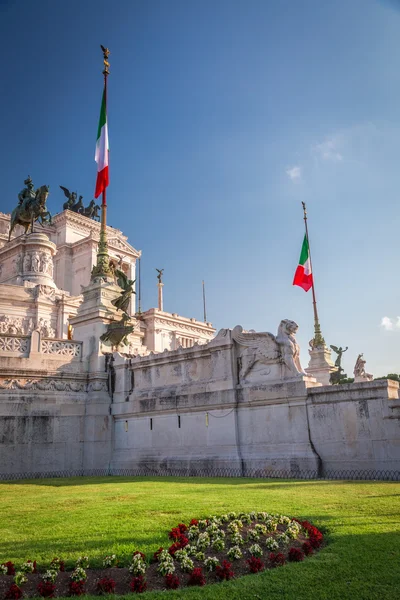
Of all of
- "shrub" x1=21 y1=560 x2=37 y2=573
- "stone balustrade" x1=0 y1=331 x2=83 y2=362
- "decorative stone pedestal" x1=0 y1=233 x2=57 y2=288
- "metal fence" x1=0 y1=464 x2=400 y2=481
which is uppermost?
"decorative stone pedestal" x1=0 y1=233 x2=57 y2=288

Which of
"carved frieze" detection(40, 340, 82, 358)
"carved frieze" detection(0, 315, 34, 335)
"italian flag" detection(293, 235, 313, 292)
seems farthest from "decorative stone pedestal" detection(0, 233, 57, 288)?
"carved frieze" detection(40, 340, 82, 358)

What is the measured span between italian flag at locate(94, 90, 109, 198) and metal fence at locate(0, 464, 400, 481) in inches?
543

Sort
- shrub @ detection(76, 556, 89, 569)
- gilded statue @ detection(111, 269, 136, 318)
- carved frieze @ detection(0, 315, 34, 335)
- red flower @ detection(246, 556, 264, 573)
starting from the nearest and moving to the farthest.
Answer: shrub @ detection(76, 556, 89, 569)
red flower @ detection(246, 556, 264, 573)
gilded statue @ detection(111, 269, 136, 318)
carved frieze @ detection(0, 315, 34, 335)

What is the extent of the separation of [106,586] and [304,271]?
88.3 feet

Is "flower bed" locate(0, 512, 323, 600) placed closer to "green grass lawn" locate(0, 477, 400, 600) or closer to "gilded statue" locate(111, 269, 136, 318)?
"green grass lawn" locate(0, 477, 400, 600)

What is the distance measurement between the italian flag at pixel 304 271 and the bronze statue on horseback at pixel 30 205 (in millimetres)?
22819

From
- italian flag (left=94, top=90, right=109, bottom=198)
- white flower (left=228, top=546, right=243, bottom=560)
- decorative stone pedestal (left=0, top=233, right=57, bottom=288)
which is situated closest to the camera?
white flower (left=228, top=546, right=243, bottom=560)

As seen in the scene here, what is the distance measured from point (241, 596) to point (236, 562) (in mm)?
1117

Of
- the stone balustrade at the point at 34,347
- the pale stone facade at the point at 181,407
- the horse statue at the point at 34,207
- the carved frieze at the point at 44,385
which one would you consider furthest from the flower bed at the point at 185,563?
the horse statue at the point at 34,207

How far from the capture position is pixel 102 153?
25.1 meters

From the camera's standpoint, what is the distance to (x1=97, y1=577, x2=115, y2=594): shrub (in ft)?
15.2

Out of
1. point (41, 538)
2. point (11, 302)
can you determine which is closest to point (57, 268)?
point (11, 302)

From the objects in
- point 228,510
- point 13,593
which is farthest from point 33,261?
point 13,593

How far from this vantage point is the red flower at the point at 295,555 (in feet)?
17.9
